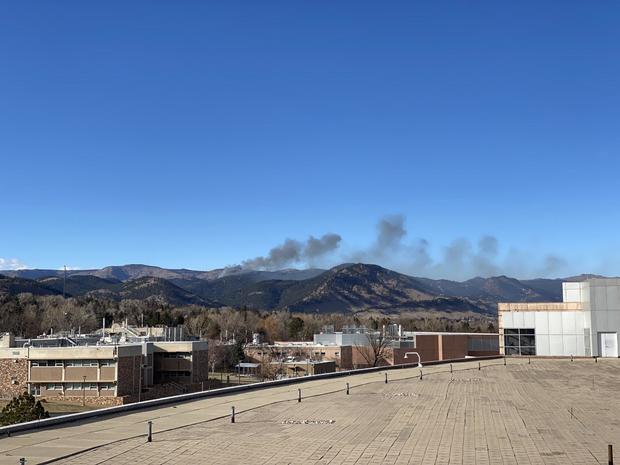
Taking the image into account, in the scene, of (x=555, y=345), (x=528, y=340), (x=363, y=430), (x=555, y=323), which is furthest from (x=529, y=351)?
(x=363, y=430)

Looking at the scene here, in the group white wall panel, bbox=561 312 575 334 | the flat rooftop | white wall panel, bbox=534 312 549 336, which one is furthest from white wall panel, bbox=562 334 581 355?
the flat rooftop

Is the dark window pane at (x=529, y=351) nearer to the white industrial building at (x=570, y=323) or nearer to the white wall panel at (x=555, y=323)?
the white industrial building at (x=570, y=323)

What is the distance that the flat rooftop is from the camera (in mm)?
20656

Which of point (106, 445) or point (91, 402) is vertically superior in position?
point (106, 445)

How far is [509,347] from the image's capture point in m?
66.8

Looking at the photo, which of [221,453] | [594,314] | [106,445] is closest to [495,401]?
[221,453]

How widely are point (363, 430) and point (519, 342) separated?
44.8 m

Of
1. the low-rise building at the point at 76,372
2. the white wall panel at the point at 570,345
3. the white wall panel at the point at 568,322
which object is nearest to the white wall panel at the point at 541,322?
the white wall panel at the point at 568,322

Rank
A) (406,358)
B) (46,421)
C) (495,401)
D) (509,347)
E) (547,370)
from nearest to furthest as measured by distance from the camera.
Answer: (46,421) → (495,401) → (547,370) → (509,347) → (406,358)

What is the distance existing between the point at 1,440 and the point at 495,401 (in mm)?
22248

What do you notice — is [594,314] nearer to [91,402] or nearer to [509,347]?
[509,347]

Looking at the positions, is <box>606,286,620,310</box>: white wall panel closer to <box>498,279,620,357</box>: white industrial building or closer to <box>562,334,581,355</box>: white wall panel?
<box>498,279,620,357</box>: white industrial building

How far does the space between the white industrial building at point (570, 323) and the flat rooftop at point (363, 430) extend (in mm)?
23360

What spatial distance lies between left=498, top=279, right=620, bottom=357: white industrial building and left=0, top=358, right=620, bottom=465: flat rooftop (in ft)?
76.6
